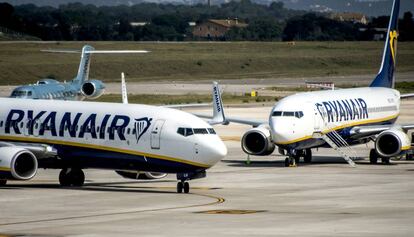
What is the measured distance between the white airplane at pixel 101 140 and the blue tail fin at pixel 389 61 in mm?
26288

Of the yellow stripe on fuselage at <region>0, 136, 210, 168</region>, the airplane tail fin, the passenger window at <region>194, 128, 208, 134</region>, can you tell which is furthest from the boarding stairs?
the airplane tail fin

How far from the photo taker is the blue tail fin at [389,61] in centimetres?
7375

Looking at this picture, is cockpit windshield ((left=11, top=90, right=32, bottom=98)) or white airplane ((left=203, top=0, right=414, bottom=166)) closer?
white airplane ((left=203, top=0, right=414, bottom=166))

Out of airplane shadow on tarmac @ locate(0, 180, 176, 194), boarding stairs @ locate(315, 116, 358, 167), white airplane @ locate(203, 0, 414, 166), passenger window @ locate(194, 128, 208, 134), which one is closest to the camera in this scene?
passenger window @ locate(194, 128, 208, 134)

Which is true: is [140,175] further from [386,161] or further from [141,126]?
[386,161]

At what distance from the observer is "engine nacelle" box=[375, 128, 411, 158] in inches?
2459

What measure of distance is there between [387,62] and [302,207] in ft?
108

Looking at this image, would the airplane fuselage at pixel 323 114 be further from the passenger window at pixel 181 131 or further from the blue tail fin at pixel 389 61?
the passenger window at pixel 181 131

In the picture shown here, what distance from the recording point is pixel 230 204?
1743 inches

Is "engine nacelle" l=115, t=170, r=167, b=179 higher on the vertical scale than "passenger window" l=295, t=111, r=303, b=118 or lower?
lower

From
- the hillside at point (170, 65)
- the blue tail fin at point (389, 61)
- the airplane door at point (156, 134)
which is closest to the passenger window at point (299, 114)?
the airplane door at point (156, 134)

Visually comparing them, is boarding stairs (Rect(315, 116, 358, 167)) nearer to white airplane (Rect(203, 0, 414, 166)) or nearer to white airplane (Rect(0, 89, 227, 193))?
white airplane (Rect(203, 0, 414, 166))

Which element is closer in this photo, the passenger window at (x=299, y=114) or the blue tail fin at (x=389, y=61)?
the passenger window at (x=299, y=114)

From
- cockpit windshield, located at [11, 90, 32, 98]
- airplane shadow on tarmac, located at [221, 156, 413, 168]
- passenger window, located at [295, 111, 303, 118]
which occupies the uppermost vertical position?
cockpit windshield, located at [11, 90, 32, 98]
